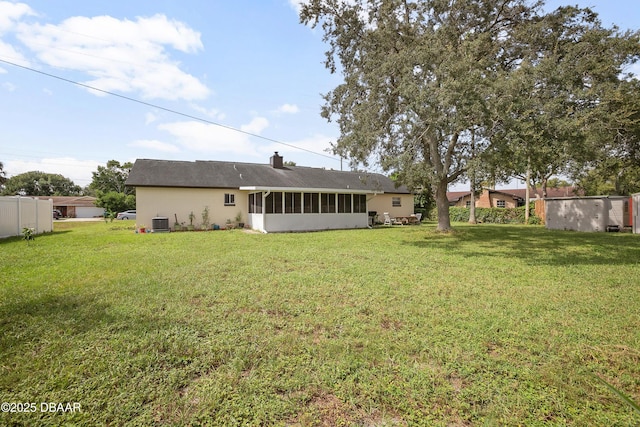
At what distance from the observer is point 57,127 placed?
14.9m

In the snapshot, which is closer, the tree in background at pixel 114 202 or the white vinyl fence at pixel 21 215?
the white vinyl fence at pixel 21 215

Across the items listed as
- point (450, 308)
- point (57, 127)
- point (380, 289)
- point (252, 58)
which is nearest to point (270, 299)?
point (380, 289)

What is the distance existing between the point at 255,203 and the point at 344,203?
523cm

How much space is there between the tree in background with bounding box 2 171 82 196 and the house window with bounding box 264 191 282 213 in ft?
226

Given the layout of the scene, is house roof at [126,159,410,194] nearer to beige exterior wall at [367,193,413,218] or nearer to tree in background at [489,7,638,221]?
beige exterior wall at [367,193,413,218]

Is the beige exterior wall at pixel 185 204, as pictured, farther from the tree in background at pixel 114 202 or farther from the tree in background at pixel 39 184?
the tree in background at pixel 39 184

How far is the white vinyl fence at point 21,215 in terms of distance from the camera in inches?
483

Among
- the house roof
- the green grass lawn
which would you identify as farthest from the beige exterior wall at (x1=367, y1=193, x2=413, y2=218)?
the green grass lawn

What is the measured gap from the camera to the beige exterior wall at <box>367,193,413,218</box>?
22516 millimetres

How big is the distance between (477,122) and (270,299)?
818 centimetres

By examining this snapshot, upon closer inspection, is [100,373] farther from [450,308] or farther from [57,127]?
[57,127]

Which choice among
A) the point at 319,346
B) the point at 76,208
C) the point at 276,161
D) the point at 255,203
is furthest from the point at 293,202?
the point at 76,208

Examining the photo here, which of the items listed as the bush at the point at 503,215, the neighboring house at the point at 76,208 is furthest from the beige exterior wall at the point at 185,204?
the neighboring house at the point at 76,208

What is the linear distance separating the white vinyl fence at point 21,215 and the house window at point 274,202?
34.6ft
